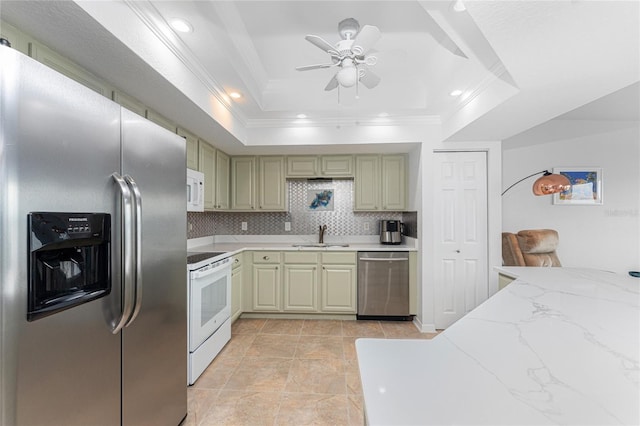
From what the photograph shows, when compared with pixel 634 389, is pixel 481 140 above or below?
above

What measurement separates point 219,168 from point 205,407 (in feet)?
8.51

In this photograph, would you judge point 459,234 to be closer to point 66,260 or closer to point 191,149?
point 191,149

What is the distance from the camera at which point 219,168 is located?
365cm

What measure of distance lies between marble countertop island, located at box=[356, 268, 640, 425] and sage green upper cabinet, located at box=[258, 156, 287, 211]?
10.1 feet

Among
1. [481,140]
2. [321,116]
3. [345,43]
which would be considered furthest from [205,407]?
[481,140]

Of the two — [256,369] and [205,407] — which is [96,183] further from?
[256,369]

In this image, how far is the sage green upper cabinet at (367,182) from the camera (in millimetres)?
3879

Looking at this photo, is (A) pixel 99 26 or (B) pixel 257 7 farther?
(B) pixel 257 7

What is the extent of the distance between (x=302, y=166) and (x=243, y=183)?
2.81 feet

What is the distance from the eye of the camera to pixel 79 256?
3.37ft

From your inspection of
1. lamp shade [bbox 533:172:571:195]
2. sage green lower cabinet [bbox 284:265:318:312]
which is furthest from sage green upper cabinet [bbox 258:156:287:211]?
lamp shade [bbox 533:172:571:195]

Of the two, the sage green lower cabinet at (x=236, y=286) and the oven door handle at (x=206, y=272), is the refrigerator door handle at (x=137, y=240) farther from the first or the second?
the sage green lower cabinet at (x=236, y=286)

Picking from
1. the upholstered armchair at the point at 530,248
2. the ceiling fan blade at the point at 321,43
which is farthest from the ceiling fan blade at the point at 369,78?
the upholstered armchair at the point at 530,248

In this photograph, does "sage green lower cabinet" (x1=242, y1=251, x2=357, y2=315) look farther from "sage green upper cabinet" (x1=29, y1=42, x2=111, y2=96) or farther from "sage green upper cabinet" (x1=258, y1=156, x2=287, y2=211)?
"sage green upper cabinet" (x1=29, y1=42, x2=111, y2=96)
